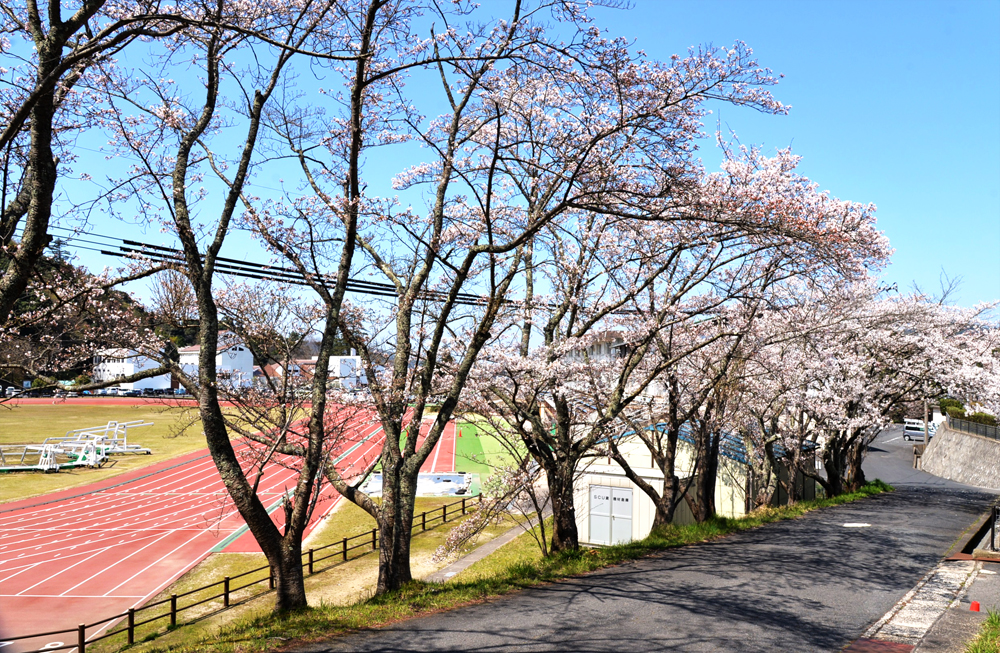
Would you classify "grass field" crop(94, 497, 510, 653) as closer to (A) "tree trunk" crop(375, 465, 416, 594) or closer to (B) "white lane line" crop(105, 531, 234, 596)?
(A) "tree trunk" crop(375, 465, 416, 594)

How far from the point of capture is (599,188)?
9.23 metres

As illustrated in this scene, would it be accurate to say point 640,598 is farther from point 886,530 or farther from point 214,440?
point 886,530

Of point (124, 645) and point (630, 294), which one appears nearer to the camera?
point (630, 294)

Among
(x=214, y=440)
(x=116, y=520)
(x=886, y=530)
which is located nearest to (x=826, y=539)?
(x=886, y=530)

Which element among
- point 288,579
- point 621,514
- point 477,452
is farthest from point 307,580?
point 477,452

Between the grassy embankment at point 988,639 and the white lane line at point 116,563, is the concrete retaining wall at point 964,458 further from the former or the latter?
the white lane line at point 116,563

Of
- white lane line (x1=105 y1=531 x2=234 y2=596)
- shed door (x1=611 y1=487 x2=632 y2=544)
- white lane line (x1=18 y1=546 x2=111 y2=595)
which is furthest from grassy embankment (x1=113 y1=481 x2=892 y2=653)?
white lane line (x1=18 y1=546 x2=111 y2=595)

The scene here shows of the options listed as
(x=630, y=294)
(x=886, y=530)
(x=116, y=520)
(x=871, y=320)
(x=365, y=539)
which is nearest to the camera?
(x=630, y=294)

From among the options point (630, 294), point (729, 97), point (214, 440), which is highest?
point (729, 97)

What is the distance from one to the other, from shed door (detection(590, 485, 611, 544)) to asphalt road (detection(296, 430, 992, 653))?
7.33 metres

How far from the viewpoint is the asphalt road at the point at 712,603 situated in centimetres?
730

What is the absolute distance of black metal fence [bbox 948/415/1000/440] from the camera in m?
40.4

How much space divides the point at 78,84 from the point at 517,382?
8.44 m

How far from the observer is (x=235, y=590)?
16.6 m
